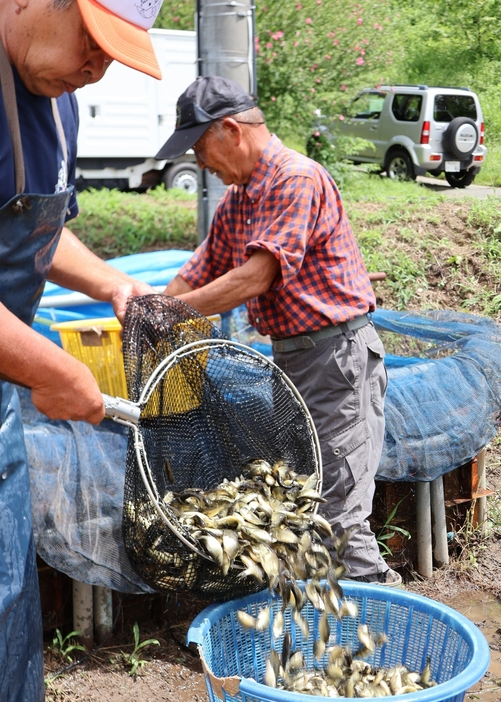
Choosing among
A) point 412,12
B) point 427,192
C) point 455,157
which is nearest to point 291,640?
point 427,192

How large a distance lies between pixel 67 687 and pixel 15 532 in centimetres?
125

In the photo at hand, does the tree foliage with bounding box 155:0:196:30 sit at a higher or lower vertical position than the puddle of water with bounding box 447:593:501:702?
higher

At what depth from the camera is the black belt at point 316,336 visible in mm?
3709

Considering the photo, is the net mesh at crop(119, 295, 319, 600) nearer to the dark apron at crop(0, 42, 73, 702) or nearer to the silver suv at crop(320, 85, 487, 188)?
the dark apron at crop(0, 42, 73, 702)

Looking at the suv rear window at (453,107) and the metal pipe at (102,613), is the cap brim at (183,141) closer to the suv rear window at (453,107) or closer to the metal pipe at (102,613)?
the metal pipe at (102,613)

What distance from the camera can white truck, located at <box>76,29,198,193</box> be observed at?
49.4 feet

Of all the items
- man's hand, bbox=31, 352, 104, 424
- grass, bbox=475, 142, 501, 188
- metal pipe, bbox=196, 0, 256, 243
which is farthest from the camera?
grass, bbox=475, 142, 501, 188

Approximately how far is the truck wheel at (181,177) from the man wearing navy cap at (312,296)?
12194 mm

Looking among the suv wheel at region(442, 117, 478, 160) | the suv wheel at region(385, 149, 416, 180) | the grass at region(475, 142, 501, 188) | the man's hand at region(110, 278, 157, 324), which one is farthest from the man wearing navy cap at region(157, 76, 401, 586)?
the suv wheel at region(385, 149, 416, 180)

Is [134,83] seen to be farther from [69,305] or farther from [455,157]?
[69,305]

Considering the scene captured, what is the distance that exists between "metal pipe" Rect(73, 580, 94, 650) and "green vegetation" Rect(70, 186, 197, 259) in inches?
274

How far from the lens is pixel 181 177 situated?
1595 centimetres

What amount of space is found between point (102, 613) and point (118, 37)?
2.49 metres

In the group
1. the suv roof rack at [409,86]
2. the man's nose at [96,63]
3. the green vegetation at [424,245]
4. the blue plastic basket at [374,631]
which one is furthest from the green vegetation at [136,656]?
the suv roof rack at [409,86]
